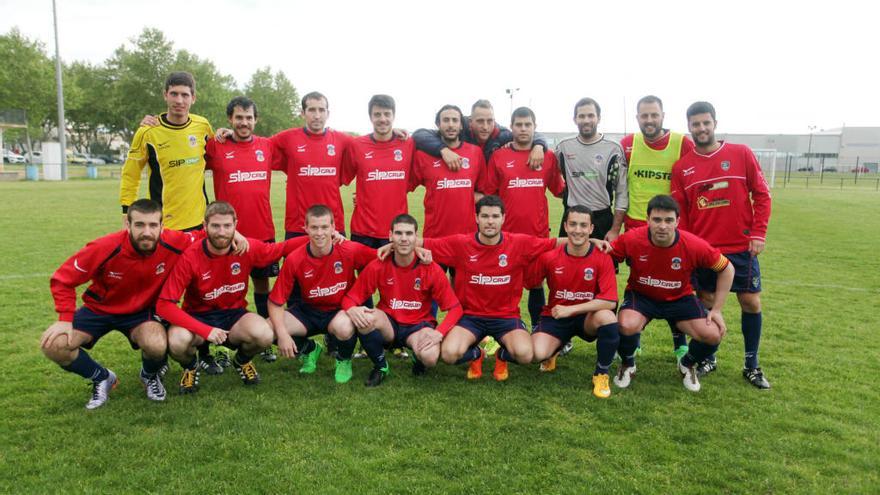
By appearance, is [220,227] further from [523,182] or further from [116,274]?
[523,182]

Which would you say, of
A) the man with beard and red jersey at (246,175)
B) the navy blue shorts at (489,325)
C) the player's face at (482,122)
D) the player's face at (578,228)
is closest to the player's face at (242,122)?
the man with beard and red jersey at (246,175)

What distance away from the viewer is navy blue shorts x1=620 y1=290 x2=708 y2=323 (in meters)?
4.48

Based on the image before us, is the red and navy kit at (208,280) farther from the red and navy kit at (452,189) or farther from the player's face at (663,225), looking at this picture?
the player's face at (663,225)

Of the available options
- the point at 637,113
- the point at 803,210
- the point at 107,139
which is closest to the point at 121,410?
the point at 637,113

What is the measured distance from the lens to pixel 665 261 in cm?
444

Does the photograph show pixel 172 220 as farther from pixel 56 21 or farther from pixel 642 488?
pixel 56 21

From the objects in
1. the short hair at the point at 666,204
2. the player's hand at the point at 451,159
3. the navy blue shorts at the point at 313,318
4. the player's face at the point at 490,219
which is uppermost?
the player's hand at the point at 451,159

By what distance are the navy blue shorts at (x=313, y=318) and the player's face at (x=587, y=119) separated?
103 inches

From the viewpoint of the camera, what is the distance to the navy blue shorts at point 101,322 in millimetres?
4089

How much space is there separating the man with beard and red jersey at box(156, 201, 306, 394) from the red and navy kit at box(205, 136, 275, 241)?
52 centimetres

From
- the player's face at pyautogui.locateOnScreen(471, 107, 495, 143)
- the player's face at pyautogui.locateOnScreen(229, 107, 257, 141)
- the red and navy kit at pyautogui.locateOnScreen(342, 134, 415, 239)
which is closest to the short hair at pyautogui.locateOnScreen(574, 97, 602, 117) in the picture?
the player's face at pyautogui.locateOnScreen(471, 107, 495, 143)

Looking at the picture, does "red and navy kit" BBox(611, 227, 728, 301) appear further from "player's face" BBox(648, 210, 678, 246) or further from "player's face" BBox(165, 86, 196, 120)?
"player's face" BBox(165, 86, 196, 120)

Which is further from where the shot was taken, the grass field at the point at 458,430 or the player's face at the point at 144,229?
the player's face at the point at 144,229

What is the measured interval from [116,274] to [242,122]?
1605 mm
